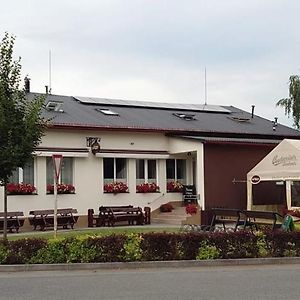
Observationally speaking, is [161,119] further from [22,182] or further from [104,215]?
[22,182]

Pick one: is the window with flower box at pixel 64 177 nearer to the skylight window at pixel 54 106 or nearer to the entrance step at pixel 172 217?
the skylight window at pixel 54 106

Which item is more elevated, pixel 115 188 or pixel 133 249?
pixel 115 188

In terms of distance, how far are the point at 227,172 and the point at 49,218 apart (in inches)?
330

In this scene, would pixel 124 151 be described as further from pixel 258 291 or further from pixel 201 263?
pixel 258 291

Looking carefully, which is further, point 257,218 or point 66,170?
point 66,170

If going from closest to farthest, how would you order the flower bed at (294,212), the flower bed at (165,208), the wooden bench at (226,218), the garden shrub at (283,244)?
the garden shrub at (283,244) → the wooden bench at (226,218) → the flower bed at (294,212) → the flower bed at (165,208)

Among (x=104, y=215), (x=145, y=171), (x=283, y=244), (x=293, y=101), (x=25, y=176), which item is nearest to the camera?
(x=283, y=244)

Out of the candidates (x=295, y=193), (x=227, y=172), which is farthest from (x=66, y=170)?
(x=295, y=193)

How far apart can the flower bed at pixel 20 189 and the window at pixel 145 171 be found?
17.7 ft

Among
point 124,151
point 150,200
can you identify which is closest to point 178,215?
point 150,200

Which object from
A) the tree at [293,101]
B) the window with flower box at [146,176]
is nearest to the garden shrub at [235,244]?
the window with flower box at [146,176]

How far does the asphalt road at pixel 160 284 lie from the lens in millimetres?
10383

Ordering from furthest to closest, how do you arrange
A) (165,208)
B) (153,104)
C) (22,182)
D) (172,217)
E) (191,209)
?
(153,104) < (165,208) < (172,217) < (191,209) < (22,182)

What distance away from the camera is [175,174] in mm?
31375
